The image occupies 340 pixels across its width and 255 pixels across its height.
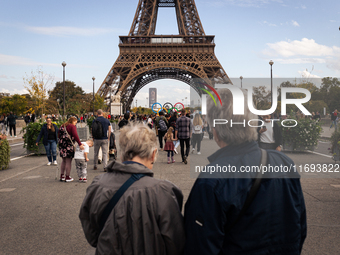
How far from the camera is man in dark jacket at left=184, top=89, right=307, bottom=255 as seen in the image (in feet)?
5.06

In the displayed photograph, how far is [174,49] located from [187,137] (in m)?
32.2

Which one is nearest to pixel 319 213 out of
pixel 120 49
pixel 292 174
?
pixel 292 174

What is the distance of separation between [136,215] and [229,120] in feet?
2.51

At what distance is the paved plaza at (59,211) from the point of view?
3.70 metres

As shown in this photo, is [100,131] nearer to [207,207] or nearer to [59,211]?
[59,211]

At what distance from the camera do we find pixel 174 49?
132 ft

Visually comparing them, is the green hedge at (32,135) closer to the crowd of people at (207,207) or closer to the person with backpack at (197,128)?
the person with backpack at (197,128)

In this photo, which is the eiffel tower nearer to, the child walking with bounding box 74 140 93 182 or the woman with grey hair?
the child walking with bounding box 74 140 93 182

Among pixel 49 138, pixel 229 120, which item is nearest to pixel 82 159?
pixel 49 138

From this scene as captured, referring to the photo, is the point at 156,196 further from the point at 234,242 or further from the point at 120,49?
the point at 120,49

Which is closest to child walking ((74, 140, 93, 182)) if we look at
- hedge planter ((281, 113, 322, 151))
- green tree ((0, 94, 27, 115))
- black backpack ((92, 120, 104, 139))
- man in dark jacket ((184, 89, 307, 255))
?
black backpack ((92, 120, 104, 139))

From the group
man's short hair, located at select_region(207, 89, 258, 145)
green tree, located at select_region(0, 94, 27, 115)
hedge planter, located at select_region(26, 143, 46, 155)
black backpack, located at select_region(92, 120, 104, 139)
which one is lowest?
hedge planter, located at select_region(26, 143, 46, 155)

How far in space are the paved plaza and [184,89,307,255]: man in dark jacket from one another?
1.57 feet

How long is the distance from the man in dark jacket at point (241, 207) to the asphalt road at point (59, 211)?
492mm
